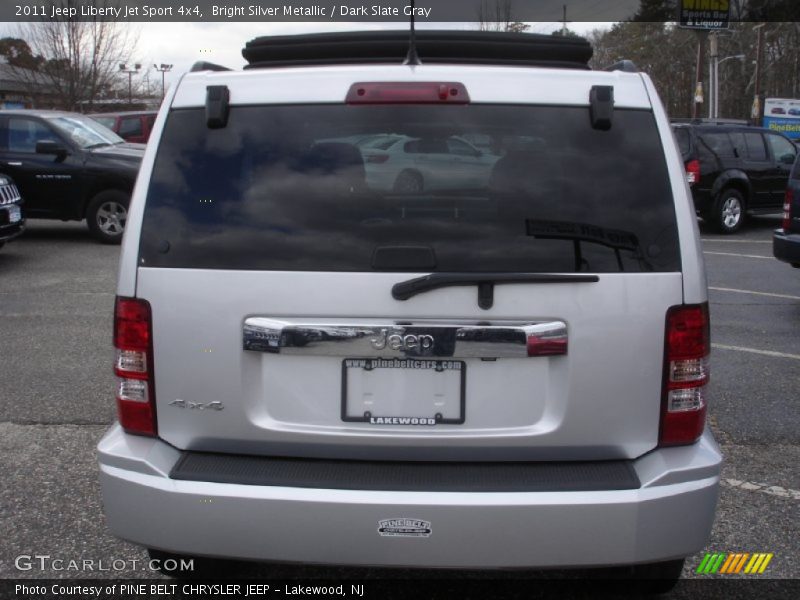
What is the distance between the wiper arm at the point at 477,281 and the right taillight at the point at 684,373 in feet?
1.13

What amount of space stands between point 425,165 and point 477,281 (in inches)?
17.0

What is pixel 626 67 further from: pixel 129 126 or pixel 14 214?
pixel 129 126

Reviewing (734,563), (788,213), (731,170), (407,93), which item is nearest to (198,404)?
(407,93)

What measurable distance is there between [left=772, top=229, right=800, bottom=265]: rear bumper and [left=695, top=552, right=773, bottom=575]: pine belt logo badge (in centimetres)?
597

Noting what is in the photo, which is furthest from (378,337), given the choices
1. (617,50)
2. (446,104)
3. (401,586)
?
(617,50)

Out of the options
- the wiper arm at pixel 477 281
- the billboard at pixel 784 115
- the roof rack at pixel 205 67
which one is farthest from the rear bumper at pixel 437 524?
the billboard at pixel 784 115

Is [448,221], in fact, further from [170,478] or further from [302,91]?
[170,478]

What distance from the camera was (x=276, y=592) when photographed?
3377 millimetres

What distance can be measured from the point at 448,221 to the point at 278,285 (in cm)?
54

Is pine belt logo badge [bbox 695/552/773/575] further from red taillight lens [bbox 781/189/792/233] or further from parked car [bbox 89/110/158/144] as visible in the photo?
parked car [bbox 89/110/158/144]

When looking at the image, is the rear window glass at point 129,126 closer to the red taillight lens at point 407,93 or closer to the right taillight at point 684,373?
the red taillight lens at point 407,93

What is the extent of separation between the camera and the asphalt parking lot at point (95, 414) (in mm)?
3783

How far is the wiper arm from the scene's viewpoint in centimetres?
256

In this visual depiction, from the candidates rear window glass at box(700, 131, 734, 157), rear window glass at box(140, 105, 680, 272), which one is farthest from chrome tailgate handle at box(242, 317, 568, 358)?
rear window glass at box(700, 131, 734, 157)
